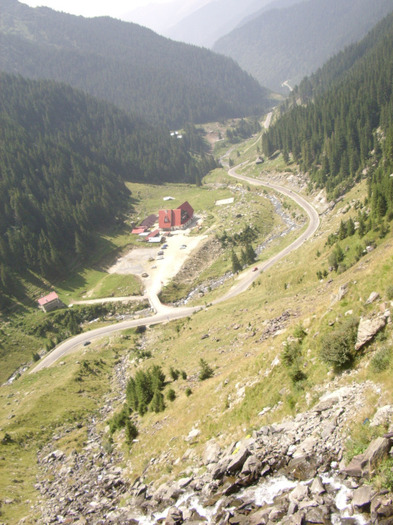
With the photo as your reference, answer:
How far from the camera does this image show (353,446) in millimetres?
16094

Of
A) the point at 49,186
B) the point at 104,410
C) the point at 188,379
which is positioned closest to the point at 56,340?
the point at 104,410

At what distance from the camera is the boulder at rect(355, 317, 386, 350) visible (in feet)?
68.8

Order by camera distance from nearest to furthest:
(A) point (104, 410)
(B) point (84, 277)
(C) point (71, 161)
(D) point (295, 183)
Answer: (A) point (104, 410)
(B) point (84, 277)
(D) point (295, 183)
(C) point (71, 161)

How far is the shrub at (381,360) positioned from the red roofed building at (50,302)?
99636 millimetres

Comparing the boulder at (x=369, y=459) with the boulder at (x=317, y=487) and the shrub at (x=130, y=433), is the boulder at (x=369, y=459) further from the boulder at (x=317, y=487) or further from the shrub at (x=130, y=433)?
the shrub at (x=130, y=433)

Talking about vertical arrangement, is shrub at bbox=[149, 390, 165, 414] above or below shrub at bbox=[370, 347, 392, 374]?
below

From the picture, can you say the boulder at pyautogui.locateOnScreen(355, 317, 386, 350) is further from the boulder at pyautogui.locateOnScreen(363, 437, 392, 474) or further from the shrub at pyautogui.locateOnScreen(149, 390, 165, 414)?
the shrub at pyautogui.locateOnScreen(149, 390, 165, 414)

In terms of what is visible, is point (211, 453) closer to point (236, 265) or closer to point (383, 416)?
point (383, 416)

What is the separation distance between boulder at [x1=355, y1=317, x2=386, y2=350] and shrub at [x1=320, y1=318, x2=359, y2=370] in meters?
0.47

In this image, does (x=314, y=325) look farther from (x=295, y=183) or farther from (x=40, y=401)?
(x=295, y=183)

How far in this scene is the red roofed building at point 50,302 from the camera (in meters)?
102

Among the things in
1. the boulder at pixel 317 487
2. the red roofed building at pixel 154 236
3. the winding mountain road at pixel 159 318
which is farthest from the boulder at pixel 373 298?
the red roofed building at pixel 154 236

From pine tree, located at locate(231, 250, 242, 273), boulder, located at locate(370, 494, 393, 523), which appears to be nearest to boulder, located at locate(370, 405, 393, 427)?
boulder, located at locate(370, 494, 393, 523)

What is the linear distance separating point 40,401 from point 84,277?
71034 millimetres
